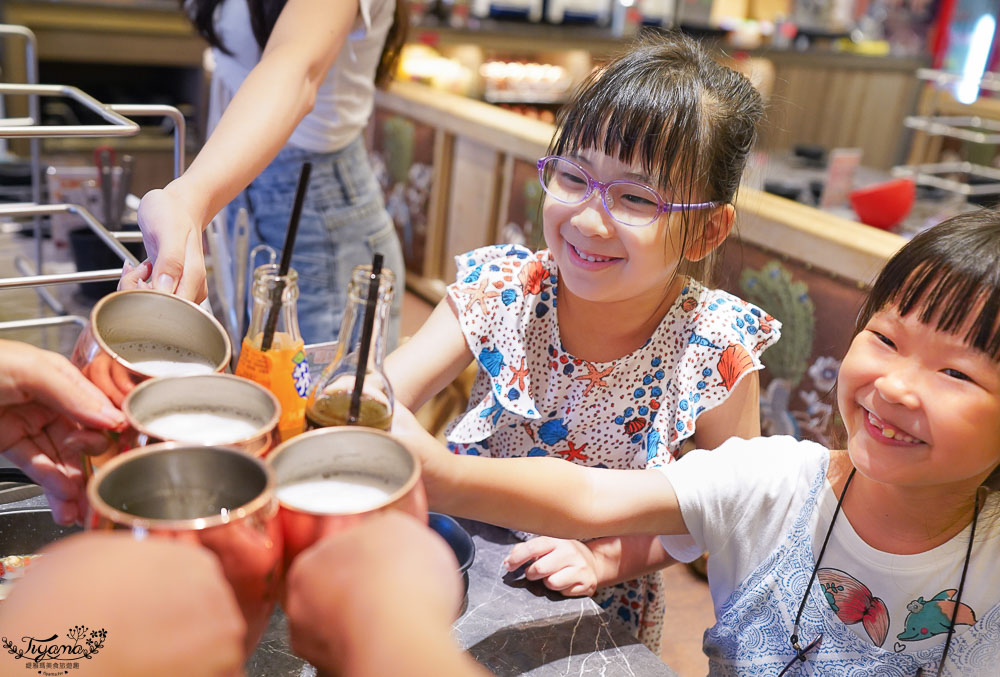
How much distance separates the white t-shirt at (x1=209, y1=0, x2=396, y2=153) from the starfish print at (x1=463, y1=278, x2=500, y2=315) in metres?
0.55

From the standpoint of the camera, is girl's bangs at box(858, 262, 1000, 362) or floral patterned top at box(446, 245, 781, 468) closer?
girl's bangs at box(858, 262, 1000, 362)

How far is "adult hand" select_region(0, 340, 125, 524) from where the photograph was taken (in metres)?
0.62

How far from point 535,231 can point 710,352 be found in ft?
4.38

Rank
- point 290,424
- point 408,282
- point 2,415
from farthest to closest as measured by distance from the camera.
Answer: point 408,282
point 290,424
point 2,415

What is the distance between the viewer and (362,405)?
2.33 feet

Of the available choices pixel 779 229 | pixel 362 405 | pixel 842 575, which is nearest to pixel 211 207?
pixel 362 405

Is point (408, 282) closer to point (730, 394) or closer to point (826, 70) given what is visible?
point (730, 394)

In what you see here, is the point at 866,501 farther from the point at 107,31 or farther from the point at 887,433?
the point at 107,31

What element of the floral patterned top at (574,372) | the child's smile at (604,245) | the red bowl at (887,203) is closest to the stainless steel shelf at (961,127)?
the red bowl at (887,203)

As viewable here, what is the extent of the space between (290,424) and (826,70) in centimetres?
677

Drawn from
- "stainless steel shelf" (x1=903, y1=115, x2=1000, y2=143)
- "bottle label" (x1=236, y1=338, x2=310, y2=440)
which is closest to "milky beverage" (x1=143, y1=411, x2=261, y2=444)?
"bottle label" (x1=236, y1=338, x2=310, y2=440)

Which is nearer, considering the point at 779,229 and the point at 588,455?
the point at 588,455

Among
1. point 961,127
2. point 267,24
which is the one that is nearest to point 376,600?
point 267,24

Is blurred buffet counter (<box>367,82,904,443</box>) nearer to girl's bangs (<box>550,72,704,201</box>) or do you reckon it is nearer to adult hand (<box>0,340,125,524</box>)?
girl's bangs (<box>550,72,704,201</box>)
